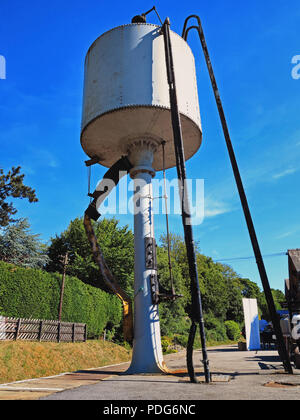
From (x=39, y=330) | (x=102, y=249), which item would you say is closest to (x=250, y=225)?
(x=39, y=330)

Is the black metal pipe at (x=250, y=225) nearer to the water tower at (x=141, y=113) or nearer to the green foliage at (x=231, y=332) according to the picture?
the water tower at (x=141, y=113)

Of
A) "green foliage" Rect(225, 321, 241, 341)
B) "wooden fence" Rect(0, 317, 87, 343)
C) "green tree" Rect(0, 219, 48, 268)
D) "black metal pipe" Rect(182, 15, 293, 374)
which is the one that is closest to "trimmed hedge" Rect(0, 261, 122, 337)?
"wooden fence" Rect(0, 317, 87, 343)

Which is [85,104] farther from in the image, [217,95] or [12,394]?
[12,394]

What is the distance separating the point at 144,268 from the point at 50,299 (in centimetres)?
1220

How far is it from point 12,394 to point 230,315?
54.5m

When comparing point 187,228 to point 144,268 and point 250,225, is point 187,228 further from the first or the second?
point 144,268

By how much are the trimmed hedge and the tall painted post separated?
10.2 m

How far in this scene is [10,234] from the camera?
102ft

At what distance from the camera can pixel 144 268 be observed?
34.5 feet

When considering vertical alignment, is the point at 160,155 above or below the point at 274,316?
above

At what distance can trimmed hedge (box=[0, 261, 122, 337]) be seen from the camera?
17766 mm

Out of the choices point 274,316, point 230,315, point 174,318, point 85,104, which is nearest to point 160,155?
point 85,104

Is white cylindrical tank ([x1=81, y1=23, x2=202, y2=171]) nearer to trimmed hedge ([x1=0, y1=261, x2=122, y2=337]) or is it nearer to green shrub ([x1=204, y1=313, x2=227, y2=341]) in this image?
trimmed hedge ([x1=0, y1=261, x2=122, y2=337])

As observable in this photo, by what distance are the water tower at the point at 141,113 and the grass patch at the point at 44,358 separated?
18.0 feet
